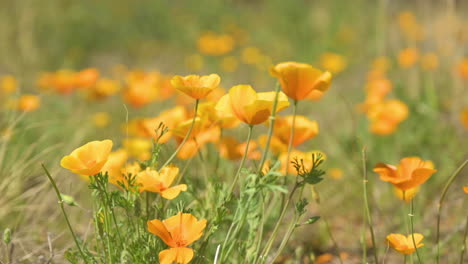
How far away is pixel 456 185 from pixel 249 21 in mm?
5426

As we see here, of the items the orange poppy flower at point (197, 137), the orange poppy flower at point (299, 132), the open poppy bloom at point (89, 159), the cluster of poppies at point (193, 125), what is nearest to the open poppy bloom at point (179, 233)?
the cluster of poppies at point (193, 125)

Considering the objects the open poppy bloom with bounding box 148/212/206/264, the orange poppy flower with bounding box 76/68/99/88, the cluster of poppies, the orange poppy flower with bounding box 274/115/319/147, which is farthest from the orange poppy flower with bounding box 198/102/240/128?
the orange poppy flower with bounding box 76/68/99/88

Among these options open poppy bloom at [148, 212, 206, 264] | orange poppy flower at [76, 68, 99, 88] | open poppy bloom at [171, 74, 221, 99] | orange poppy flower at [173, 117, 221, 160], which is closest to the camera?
open poppy bloom at [148, 212, 206, 264]

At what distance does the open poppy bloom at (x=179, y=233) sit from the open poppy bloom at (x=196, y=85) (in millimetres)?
256

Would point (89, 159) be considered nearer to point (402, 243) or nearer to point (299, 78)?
point (299, 78)

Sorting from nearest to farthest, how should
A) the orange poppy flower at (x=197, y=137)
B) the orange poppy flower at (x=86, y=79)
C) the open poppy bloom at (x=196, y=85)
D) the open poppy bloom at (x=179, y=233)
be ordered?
1. the open poppy bloom at (x=179, y=233)
2. the open poppy bloom at (x=196, y=85)
3. the orange poppy flower at (x=197, y=137)
4. the orange poppy flower at (x=86, y=79)

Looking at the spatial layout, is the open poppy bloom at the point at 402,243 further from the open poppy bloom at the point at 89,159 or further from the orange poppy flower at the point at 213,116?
the open poppy bloom at the point at 89,159

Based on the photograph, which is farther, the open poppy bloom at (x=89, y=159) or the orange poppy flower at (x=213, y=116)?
the orange poppy flower at (x=213, y=116)

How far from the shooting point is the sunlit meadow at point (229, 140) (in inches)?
46.8

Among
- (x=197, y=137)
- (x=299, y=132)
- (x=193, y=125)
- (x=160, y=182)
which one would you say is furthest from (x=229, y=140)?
Result: (x=160, y=182)

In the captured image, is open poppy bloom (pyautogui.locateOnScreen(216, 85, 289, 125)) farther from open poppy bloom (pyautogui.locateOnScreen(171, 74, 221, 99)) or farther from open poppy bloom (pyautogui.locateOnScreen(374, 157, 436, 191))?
open poppy bloom (pyautogui.locateOnScreen(374, 157, 436, 191))

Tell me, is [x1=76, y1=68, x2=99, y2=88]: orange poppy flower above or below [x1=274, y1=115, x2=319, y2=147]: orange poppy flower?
above

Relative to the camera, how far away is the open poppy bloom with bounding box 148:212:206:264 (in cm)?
105

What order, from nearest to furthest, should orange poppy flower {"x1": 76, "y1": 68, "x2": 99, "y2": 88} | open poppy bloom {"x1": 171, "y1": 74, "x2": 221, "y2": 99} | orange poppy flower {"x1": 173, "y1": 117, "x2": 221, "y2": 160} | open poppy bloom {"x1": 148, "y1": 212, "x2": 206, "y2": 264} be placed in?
open poppy bloom {"x1": 148, "y1": 212, "x2": 206, "y2": 264}, open poppy bloom {"x1": 171, "y1": 74, "x2": 221, "y2": 99}, orange poppy flower {"x1": 173, "y1": 117, "x2": 221, "y2": 160}, orange poppy flower {"x1": 76, "y1": 68, "x2": 99, "y2": 88}
